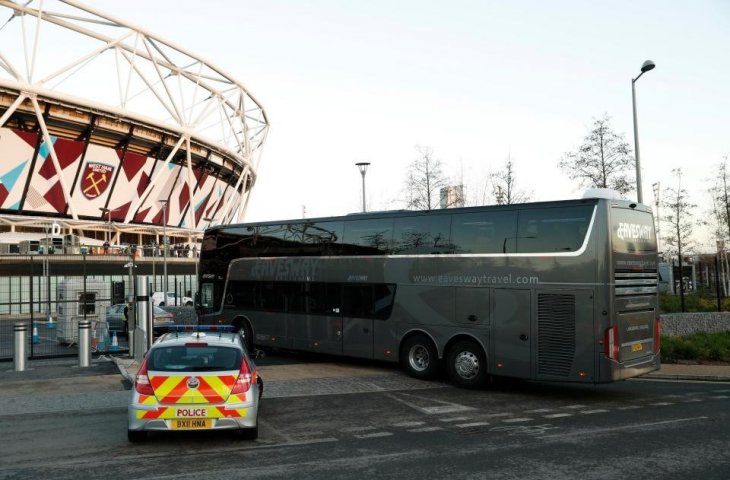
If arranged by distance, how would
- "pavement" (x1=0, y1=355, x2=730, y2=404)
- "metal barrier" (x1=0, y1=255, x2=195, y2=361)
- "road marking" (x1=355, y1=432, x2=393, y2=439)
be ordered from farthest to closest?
"metal barrier" (x1=0, y1=255, x2=195, y2=361)
"pavement" (x1=0, y1=355, x2=730, y2=404)
"road marking" (x1=355, y1=432, x2=393, y2=439)

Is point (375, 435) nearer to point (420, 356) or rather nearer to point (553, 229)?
point (553, 229)

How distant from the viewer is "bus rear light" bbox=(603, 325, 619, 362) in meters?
12.2

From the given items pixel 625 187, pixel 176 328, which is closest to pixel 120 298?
pixel 176 328

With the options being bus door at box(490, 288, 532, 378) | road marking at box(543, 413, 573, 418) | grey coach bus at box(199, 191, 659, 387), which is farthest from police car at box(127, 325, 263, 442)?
grey coach bus at box(199, 191, 659, 387)

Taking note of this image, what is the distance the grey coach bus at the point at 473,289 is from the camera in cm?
1240

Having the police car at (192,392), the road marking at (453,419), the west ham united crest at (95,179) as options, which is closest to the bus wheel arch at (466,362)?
the road marking at (453,419)

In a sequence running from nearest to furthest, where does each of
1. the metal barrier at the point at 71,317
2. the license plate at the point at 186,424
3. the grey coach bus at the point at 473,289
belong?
the license plate at the point at 186,424
the grey coach bus at the point at 473,289
the metal barrier at the point at 71,317

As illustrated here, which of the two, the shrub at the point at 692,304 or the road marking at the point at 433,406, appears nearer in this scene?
the road marking at the point at 433,406

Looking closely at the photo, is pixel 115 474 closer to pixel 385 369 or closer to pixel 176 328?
pixel 176 328

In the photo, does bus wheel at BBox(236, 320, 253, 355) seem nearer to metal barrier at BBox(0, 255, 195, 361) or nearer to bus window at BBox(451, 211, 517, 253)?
metal barrier at BBox(0, 255, 195, 361)

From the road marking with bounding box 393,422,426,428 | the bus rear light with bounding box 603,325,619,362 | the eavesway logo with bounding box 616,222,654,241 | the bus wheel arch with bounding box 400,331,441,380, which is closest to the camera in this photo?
the road marking with bounding box 393,422,426,428

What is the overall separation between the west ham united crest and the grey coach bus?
41.2m

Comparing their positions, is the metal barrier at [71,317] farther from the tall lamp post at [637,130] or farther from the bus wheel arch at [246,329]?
the tall lamp post at [637,130]

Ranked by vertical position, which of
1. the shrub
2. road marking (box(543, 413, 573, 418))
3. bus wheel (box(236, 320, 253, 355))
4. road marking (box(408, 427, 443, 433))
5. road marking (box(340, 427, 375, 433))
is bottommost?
road marking (box(543, 413, 573, 418))
